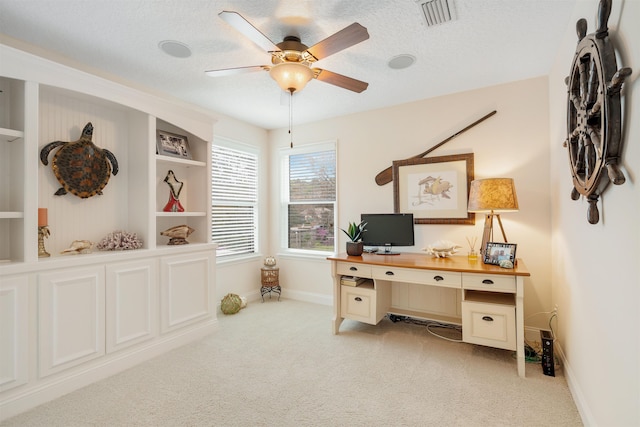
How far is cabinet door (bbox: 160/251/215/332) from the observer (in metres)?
2.79

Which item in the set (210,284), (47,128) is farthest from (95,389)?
(47,128)

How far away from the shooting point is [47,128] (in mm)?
2363

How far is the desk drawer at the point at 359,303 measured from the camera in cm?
299

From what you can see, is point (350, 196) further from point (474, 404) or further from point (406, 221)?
point (474, 404)

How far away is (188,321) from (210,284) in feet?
1.40

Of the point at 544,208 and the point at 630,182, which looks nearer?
the point at 630,182

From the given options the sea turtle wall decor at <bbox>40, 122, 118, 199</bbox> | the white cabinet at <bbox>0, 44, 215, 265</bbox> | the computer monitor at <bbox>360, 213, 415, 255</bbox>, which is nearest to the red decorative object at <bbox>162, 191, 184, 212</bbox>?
the white cabinet at <bbox>0, 44, 215, 265</bbox>

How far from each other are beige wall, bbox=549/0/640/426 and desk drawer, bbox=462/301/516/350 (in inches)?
14.4

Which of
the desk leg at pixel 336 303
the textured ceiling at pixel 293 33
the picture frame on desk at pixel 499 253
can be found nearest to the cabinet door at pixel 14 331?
the textured ceiling at pixel 293 33

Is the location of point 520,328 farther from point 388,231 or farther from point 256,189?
point 256,189

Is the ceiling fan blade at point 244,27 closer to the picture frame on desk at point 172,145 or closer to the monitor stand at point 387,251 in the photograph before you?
the picture frame on desk at point 172,145

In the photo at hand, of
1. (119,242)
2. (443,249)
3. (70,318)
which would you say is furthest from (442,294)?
(70,318)

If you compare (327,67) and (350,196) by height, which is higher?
(327,67)

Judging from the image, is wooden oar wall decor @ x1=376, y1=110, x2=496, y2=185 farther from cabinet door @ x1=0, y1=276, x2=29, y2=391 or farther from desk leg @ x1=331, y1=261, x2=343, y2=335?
cabinet door @ x1=0, y1=276, x2=29, y2=391
